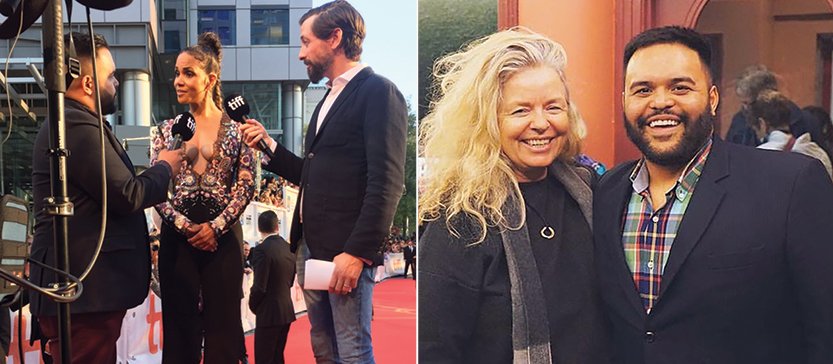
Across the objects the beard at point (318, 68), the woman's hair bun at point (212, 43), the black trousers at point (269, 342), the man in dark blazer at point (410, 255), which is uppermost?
the woman's hair bun at point (212, 43)

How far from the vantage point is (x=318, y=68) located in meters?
3.48

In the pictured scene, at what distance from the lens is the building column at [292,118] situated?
3.47 metres

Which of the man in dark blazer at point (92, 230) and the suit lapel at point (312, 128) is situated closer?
the man in dark blazer at point (92, 230)

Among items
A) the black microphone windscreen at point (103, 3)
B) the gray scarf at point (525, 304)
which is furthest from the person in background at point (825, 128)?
the black microphone windscreen at point (103, 3)

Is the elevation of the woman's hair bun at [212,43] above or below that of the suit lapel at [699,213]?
above

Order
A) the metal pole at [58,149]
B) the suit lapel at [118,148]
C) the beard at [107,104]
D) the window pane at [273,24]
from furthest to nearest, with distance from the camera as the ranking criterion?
1. the window pane at [273,24]
2. the beard at [107,104]
3. the suit lapel at [118,148]
4. the metal pole at [58,149]

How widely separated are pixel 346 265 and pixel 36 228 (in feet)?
4.29

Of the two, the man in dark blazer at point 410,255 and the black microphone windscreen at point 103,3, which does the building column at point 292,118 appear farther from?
the black microphone windscreen at point 103,3

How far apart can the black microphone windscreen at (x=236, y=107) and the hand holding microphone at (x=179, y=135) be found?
0.17m

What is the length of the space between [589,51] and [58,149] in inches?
86.8

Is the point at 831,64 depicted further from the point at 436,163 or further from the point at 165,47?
the point at 165,47

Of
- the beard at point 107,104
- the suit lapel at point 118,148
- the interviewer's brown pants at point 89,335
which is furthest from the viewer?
the beard at point 107,104

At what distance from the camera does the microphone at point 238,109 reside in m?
3.41

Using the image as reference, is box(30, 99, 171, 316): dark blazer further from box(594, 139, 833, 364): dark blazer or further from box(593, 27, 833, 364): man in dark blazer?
box(594, 139, 833, 364): dark blazer
